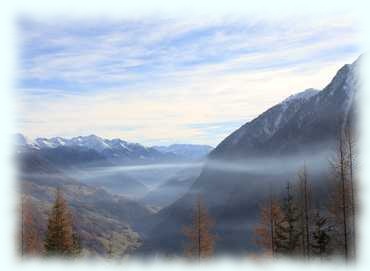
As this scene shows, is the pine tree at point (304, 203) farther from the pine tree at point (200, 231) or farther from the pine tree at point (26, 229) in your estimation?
the pine tree at point (26, 229)

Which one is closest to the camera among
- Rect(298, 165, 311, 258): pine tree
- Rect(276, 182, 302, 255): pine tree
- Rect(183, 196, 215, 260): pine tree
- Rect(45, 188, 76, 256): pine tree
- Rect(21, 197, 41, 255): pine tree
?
Rect(21, 197, 41, 255): pine tree

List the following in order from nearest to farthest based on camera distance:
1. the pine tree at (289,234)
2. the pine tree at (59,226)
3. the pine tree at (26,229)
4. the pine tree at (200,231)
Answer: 1. the pine tree at (26,229)
2. the pine tree at (200,231)
3. the pine tree at (59,226)
4. the pine tree at (289,234)

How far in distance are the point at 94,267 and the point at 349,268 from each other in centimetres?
430

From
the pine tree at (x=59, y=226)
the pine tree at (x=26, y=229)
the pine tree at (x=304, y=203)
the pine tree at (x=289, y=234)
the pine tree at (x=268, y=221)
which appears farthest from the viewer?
the pine tree at (x=289, y=234)

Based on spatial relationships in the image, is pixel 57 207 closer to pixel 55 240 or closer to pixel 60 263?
pixel 55 240

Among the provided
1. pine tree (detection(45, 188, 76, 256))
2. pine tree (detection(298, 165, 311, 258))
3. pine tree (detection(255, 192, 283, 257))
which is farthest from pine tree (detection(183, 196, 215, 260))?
pine tree (detection(45, 188, 76, 256))

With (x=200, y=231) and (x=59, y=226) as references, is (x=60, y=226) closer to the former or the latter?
(x=59, y=226)

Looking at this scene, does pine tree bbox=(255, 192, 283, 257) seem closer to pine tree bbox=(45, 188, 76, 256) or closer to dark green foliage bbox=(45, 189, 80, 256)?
dark green foliage bbox=(45, 189, 80, 256)

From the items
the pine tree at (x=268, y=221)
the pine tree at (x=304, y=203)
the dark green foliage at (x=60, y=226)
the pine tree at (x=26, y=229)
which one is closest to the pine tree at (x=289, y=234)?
the pine tree at (x=304, y=203)

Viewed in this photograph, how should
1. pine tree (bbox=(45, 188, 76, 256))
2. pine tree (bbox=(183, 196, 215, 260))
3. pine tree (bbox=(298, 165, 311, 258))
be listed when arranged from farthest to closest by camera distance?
1. pine tree (bbox=(45, 188, 76, 256))
2. pine tree (bbox=(183, 196, 215, 260))
3. pine tree (bbox=(298, 165, 311, 258))

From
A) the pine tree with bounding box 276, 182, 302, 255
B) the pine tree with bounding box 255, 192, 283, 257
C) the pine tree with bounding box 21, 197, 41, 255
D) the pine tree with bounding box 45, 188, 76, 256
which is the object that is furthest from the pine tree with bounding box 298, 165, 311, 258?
the pine tree with bounding box 45, 188, 76, 256

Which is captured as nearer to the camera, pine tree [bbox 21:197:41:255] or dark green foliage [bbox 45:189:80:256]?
pine tree [bbox 21:197:41:255]

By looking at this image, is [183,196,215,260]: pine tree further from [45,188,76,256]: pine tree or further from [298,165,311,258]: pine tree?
[45,188,76,256]: pine tree

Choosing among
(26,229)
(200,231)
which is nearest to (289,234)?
(200,231)
